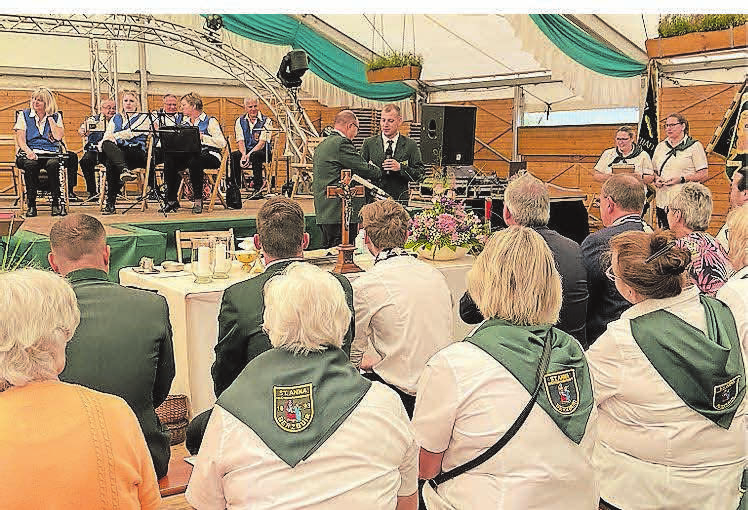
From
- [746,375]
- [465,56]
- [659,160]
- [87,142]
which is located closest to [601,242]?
[746,375]

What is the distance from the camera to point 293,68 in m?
10.1

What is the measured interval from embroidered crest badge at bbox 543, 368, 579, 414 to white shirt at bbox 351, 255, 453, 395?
3.37 ft

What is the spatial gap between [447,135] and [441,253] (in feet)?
9.60

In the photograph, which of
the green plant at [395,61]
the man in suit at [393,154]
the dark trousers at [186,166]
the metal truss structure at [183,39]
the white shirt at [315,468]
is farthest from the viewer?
the green plant at [395,61]

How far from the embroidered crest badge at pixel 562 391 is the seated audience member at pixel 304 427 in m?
0.35

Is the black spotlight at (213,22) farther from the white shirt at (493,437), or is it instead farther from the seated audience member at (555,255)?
the white shirt at (493,437)

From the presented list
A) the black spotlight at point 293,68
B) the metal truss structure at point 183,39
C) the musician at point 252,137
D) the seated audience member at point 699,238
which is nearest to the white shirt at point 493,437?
the seated audience member at point 699,238

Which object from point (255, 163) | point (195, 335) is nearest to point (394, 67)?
point (255, 163)

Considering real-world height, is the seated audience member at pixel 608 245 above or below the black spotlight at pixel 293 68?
below

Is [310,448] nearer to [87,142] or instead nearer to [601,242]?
[601,242]

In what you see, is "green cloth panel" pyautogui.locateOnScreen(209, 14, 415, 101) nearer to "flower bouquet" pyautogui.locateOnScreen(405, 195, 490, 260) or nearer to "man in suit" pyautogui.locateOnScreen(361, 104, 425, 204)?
"man in suit" pyautogui.locateOnScreen(361, 104, 425, 204)

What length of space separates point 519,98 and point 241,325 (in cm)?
918

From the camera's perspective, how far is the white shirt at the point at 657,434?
2270mm

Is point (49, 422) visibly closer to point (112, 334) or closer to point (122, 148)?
point (112, 334)
